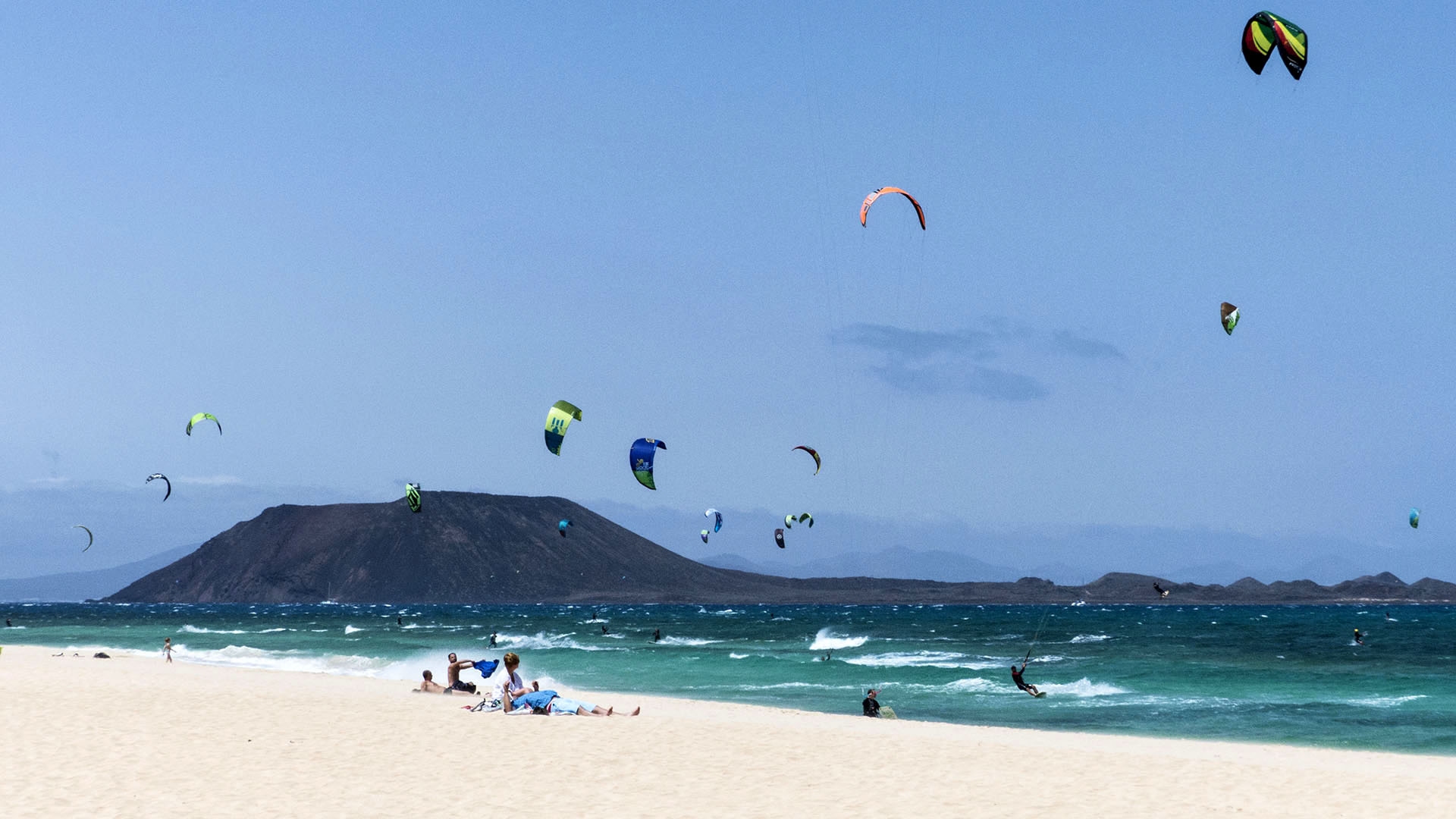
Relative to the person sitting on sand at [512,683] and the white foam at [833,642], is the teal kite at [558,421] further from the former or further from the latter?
the white foam at [833,642]

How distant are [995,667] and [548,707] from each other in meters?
26.4

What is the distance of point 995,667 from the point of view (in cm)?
4247

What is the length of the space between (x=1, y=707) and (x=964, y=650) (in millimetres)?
43750

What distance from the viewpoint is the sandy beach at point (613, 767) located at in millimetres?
11883

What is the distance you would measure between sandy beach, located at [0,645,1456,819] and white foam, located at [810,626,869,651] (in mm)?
38389

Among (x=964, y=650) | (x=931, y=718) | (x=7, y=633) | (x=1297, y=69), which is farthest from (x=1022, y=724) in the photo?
(x=7, y=633)

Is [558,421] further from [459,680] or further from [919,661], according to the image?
[919,661]

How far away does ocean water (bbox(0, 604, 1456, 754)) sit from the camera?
26500 mm

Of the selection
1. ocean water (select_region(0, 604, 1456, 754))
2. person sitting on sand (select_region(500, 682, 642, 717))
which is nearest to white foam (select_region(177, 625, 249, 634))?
ocean water (select_region(0, 604, 1456, 754))

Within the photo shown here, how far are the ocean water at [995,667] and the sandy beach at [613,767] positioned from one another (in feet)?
21.6

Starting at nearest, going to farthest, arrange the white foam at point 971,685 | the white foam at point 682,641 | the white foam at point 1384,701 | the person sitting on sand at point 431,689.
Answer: the person sitting on sand at point 431,689 < the white foam at point 1384,701 < the white foam at point 971,685 < the white foam at point 682,641

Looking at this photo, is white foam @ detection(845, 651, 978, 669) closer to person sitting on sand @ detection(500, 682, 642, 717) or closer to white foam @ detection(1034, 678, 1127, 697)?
white foam @ detection(1034, 678, 1127, 697)

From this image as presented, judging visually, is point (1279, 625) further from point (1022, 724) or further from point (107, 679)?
point (107, 679)

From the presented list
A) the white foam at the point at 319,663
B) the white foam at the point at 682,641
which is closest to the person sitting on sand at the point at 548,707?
the white foam at the point at 319,663
